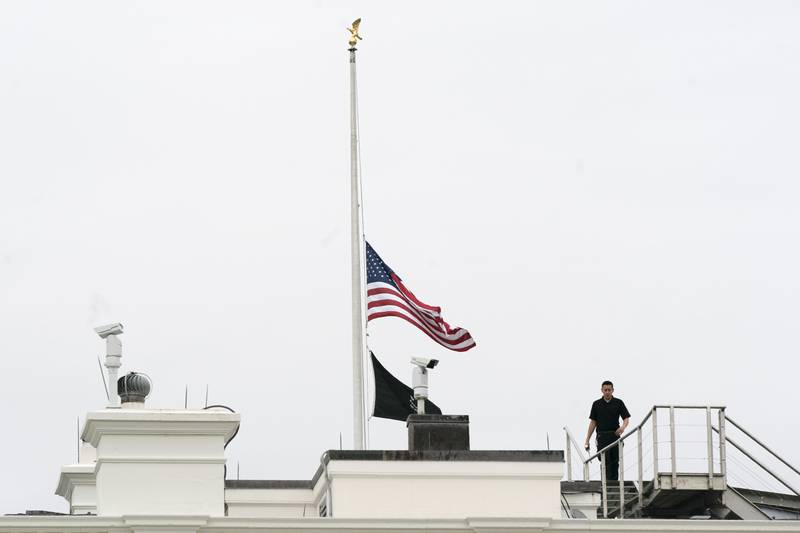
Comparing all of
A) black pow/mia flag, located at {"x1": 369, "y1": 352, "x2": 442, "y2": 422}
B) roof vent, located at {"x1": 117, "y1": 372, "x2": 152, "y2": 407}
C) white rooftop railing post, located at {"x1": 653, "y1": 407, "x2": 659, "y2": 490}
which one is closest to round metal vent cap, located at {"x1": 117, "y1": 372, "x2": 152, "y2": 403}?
roof vent, located at {"x1": 117, "y1": 372, "x2": 152, "y2": 407}

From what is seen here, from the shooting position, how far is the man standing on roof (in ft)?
116

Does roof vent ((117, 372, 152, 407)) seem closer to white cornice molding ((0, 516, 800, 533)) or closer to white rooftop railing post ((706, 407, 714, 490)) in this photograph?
white cornice molding ((0, 516, 800, 533))

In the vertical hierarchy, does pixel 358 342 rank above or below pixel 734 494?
above

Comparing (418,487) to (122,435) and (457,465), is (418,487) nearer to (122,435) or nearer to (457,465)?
(457,465)

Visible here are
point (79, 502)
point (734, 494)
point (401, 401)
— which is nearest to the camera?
point (734, 494)

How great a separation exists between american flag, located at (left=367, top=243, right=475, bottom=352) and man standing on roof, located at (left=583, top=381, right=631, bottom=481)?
7.26ft

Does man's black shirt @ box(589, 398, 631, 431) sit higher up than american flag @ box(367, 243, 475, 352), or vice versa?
american flag @ box(367, 243, 475, 352)

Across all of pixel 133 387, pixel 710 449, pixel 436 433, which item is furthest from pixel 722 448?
pixel 133 387

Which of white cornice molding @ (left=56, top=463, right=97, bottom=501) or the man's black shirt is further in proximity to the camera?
white cornice molding @ (left=56, top=463, right=97, bottom=501)

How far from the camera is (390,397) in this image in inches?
1409

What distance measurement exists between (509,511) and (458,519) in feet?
2.94

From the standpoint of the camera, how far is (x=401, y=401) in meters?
35.8

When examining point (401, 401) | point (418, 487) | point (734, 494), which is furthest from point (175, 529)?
point (734, 494)

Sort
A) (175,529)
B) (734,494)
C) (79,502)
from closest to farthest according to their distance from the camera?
(175,529) < (734,494) < (79,502)
